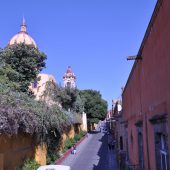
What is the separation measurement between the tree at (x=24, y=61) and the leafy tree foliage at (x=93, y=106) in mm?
35244

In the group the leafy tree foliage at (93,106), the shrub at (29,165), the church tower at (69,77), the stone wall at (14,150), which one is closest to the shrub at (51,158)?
the stone wall at (14,150)

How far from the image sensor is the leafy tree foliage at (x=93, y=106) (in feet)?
199

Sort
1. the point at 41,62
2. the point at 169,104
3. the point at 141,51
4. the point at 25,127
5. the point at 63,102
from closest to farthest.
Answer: the point at 169,104 → the point at 141,51 → the point at 25,127 → the point at 41,62 → the point at 63,102

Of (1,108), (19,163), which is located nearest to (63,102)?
(19,163)

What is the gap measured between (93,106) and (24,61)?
37.4m

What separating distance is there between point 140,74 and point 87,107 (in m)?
50.5

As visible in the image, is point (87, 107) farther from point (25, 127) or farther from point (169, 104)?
point (169, 104)

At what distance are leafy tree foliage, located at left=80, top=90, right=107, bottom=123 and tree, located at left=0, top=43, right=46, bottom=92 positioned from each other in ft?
116

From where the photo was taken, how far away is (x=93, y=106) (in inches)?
2394

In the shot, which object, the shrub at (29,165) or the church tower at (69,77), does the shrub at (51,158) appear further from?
the church tower at (69,77)

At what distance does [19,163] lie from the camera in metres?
13.6

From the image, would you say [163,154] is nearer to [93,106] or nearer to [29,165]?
[29,165]

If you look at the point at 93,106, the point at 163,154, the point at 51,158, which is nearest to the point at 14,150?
the point at 163,154

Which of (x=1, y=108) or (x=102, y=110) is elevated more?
(x=102, y=110)
